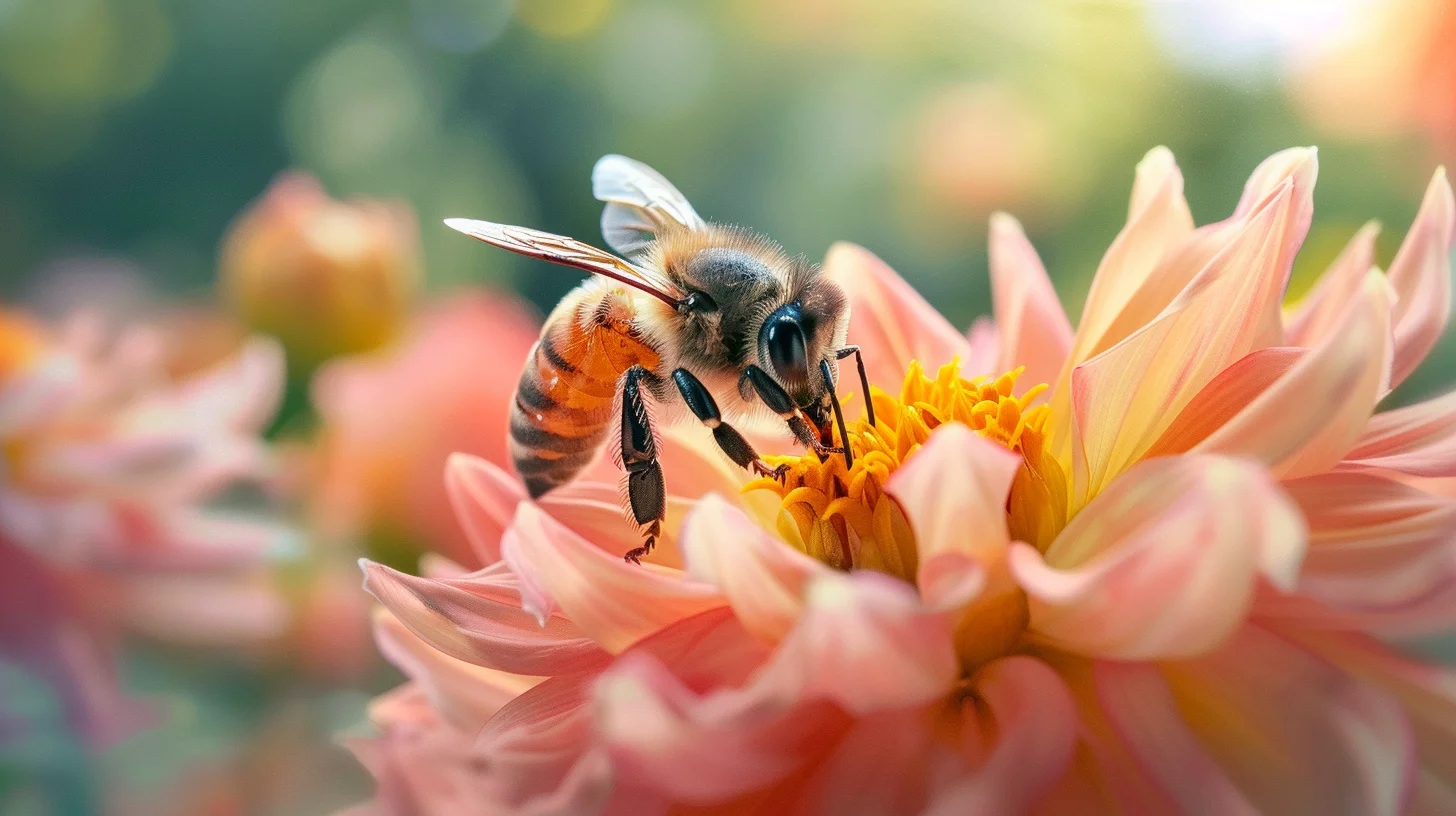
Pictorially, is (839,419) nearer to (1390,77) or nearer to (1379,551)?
(1379,551)

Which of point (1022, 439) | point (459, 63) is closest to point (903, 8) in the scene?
point (459, 63)

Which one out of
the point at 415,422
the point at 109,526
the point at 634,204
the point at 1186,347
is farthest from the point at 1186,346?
the point at 109,526

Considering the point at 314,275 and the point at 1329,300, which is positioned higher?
the point at 1329,300

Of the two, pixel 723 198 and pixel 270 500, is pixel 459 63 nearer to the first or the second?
pixel 723 198

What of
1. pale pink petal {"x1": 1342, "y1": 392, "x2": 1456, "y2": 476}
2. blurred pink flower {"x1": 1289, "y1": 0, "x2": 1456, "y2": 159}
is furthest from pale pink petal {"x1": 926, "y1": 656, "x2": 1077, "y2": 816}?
blurred pink flower {"x1": 1289, "y1": 0, "x2": 1456, "y2": 159}

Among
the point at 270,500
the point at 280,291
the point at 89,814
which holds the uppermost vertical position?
the point at 280,291

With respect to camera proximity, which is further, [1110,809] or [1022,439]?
[1022,439]

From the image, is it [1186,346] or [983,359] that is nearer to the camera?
[1186,346]

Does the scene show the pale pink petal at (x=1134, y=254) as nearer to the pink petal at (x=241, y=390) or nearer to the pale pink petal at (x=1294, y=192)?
the pale pink petal at (x=1294, y=192)
